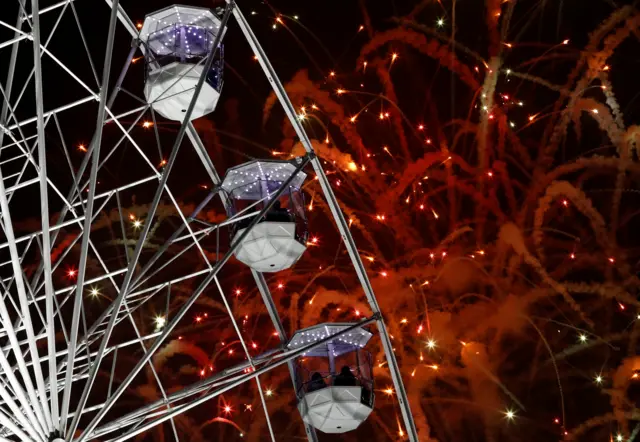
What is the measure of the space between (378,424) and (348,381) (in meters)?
12.6

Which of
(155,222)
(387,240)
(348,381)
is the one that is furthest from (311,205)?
(348,381)

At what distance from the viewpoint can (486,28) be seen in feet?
94.7

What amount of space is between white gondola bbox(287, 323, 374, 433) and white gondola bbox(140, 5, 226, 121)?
4675 millimetres

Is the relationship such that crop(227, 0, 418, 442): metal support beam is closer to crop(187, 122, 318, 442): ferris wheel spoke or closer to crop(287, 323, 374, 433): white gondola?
crop(287, 323, 374, 433): white gondola

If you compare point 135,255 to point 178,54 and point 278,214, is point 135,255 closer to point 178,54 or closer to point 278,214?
point 278,214

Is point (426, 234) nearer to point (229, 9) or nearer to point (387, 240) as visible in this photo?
point (387, 240)

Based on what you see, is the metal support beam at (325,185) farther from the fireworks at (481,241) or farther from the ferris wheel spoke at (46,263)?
the fireworks at (481,241)

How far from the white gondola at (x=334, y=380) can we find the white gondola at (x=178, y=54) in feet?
15.3

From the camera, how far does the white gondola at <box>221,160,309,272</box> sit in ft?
47.5

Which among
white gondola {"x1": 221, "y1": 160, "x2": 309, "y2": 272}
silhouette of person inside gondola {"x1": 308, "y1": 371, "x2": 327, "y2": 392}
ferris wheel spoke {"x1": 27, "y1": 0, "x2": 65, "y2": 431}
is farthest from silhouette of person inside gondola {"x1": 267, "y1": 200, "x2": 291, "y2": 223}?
ferris wheel spoke {"x1": 27, "y1": 0, "x2": 65, "y2": 431}

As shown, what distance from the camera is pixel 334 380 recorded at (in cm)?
1549

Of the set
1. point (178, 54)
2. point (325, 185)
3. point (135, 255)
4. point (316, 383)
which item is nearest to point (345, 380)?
point (316, 383)

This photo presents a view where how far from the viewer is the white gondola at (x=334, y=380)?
50.2 feet

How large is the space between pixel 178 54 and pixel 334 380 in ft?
20.4
